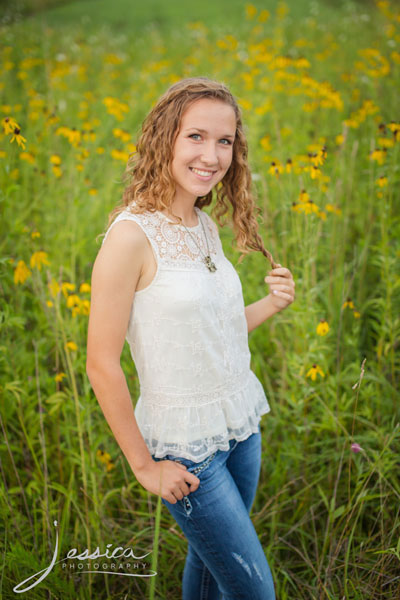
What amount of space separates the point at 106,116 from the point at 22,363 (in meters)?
2.93

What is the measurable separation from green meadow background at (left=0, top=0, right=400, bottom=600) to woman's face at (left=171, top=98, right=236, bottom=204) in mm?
387

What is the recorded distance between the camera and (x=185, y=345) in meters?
1.17

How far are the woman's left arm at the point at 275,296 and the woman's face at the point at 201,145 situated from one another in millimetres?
412

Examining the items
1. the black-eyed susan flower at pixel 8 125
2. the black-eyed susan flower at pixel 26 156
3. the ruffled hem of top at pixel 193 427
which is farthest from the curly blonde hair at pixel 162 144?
the black-eyed susan flower at pixel 26 156

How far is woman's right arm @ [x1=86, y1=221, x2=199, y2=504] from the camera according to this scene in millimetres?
1049

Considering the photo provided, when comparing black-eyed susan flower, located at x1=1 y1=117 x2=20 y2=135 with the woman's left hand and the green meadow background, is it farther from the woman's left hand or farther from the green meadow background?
the woman's left hand

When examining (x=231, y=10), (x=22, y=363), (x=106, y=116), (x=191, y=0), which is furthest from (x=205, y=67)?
(x=191, y=0)

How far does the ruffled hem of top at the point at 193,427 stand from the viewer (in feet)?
3.83

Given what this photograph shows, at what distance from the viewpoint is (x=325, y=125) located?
4031mm

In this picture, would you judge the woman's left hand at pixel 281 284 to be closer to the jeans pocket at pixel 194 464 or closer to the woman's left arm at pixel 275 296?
the woman's left arm at pixel 275 296

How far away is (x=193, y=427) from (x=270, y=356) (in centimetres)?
134

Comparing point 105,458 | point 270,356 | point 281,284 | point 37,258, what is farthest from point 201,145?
point 270,356

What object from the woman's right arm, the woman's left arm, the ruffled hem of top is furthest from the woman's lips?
the ruffled hem of top

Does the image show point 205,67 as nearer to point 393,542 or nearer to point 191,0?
point 393,542
